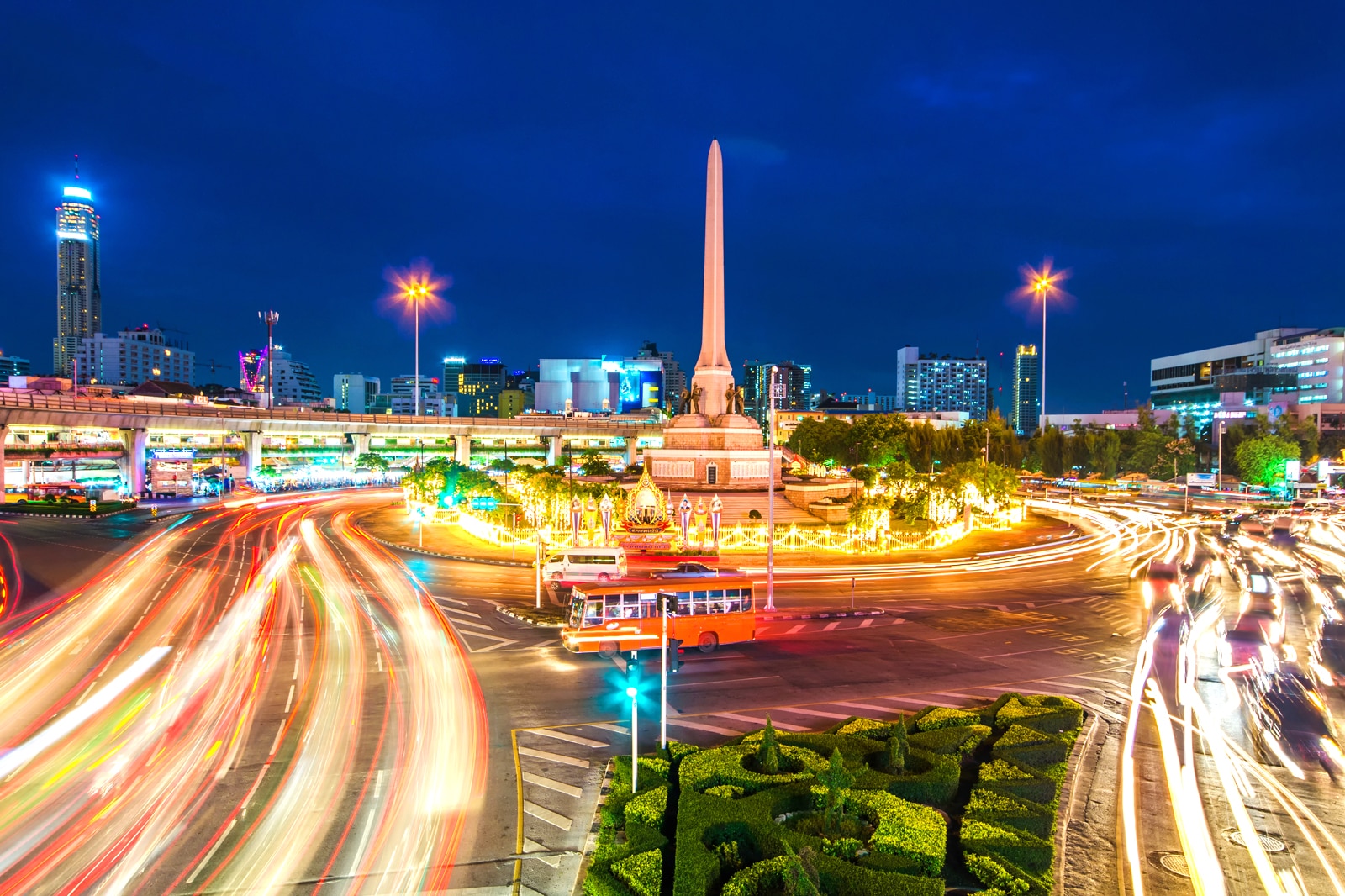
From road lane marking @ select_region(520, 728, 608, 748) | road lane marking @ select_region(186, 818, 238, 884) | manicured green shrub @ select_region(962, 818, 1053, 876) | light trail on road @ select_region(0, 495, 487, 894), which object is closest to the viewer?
manicured green shrub @ select_region(962, 818, 1053, 876)

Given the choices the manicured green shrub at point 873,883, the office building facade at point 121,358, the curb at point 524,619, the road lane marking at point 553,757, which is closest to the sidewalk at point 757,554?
the curb at point 524,619

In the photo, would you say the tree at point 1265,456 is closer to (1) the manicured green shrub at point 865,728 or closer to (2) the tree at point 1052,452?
(2) the tree at point 1052,452

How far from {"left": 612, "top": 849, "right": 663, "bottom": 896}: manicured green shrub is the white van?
2187cm

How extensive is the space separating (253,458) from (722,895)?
3543 inches

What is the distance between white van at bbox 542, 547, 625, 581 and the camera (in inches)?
1288

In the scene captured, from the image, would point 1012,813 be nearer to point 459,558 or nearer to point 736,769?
point 736,769

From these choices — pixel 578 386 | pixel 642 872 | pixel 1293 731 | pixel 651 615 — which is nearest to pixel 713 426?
pixel 651 615

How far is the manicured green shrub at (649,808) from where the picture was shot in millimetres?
11969

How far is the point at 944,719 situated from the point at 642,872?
8595 mm

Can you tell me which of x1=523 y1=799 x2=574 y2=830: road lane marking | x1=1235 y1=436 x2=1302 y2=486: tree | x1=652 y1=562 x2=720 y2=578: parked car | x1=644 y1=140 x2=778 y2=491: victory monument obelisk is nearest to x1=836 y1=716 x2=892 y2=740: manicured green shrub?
x1=523 y1=799 x2=574 y2=830: road lane marking

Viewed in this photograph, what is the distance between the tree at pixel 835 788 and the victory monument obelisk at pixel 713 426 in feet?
144

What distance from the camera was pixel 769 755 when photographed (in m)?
13.7

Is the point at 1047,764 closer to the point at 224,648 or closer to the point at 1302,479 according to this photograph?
the point at 224,648

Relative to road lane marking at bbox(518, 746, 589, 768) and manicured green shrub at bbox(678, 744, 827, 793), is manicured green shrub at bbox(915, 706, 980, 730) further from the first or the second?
road lane marking at bbox(518, 746, 589, 768)
